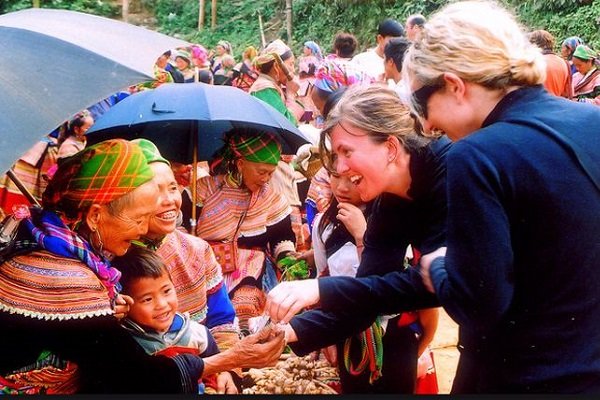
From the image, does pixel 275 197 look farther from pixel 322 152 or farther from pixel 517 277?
pixel 517 277

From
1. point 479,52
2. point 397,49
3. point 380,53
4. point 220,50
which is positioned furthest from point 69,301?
point 220,50

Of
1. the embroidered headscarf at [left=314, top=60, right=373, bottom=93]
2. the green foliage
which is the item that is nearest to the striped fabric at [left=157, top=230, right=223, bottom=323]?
the green foliage

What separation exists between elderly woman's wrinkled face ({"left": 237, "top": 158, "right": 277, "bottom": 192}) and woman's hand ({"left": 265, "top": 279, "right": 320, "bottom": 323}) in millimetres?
1260

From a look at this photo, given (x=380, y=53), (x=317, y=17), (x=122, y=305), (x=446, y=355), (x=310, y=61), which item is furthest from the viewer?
(x=317, y=17)

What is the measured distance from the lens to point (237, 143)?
3.12m

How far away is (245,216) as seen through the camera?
3.28 m

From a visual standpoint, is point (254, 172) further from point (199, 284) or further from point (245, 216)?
point (199, 284)

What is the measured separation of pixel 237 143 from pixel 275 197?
0.41 meters

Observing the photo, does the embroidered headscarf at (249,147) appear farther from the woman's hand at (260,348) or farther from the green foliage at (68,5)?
the green foliage at (68,5)

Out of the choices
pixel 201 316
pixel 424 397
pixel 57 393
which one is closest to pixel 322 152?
pixel 201 316

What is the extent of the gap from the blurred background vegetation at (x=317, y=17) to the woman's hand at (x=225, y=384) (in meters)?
4.23

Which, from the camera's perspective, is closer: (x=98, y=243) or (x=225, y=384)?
(x=98, y=243)

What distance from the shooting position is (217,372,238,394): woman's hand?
248 cm

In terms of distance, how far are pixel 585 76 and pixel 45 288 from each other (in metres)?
7.16
